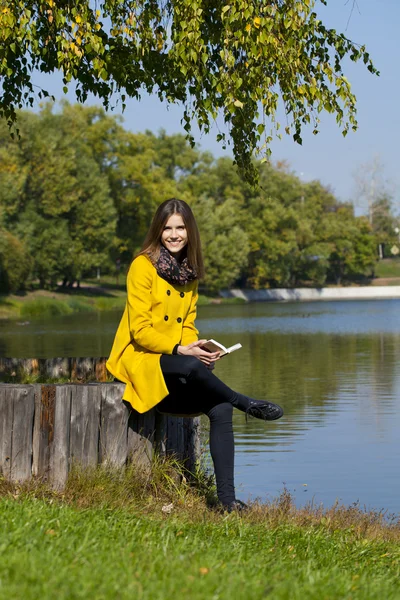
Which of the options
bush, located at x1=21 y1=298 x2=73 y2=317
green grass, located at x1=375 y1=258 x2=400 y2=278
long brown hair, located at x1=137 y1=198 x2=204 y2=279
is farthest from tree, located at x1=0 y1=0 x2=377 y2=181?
green grass, located at x1=375 y1=258 x2=400 y2=278

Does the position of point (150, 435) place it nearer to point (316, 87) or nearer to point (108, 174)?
point (316, 87)

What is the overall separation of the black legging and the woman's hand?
52mm

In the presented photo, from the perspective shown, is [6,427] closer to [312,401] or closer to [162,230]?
[162,230]

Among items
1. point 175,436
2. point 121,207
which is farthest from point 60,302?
point 175,436

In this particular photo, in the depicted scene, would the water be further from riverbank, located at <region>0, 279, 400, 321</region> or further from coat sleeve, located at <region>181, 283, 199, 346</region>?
riverbank, located at <region>0, 279, 400, 321</region>

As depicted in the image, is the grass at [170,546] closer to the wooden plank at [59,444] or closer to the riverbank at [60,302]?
the wooden plank at [59,444]

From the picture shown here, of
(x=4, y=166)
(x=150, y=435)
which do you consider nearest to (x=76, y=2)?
(x=150, y=435)

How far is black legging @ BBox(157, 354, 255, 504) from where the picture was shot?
22.2 ft

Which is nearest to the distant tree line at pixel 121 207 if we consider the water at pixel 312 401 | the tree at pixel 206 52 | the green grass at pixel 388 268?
the water at pixel 312 401

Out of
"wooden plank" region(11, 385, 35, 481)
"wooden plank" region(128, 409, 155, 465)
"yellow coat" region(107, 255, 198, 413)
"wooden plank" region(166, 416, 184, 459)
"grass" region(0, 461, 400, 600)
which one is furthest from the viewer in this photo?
"wooden plank" region(166, 416, 184, 459)

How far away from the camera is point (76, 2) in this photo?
8.40 m

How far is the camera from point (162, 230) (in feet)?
23.9

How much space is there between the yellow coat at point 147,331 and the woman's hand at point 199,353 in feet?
0.35

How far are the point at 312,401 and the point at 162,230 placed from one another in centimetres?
1109
